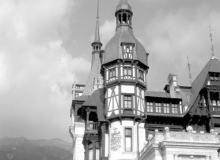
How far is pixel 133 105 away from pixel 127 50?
20.7 ft

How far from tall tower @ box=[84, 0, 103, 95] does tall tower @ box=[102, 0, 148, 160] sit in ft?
22.4

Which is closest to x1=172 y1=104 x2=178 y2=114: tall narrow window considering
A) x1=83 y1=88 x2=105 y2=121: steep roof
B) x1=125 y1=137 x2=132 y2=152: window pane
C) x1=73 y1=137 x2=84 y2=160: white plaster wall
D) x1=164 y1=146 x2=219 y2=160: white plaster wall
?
x1=125 y1=137 x2=132 y2=152: window pane

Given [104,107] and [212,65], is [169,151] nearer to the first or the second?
[104,107]

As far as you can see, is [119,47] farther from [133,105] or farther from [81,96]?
[81,96]

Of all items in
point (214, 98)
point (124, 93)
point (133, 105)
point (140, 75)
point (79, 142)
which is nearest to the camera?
point (133, 105)

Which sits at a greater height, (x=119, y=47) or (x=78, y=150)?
(x=119, y=47)

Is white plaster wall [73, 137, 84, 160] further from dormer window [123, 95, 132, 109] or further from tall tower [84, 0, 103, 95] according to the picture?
dormer window [123, 95, 132, 109]

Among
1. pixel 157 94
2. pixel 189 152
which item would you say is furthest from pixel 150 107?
pixel 189 152

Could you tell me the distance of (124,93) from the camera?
41500 millimetres

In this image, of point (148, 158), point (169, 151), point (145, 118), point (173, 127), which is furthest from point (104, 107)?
point (169, 151)

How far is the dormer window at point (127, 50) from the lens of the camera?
4316cm

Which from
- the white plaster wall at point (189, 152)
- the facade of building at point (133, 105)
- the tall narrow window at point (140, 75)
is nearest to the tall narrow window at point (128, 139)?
the facade of building at point (133, 105)

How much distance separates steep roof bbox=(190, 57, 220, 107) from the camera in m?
43.9

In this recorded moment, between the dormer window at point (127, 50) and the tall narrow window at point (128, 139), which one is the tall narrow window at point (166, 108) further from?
the dormer window at point (127, 50)
